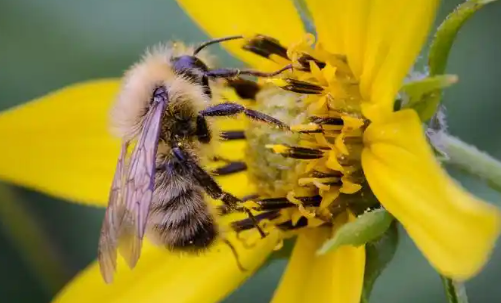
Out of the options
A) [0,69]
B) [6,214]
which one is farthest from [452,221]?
[0,69]

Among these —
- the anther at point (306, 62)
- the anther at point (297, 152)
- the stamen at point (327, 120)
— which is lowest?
the anther at point (297, 152)

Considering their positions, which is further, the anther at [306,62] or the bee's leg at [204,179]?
the anther at [306,62]

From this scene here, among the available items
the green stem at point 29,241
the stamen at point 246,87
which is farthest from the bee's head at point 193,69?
the green stem at point 29,241

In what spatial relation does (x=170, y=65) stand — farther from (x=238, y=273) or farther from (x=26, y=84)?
(x=26, y=84)

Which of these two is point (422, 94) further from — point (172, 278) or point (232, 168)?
point (172, 278)

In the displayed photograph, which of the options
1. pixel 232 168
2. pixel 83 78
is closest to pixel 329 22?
pixel 232 168

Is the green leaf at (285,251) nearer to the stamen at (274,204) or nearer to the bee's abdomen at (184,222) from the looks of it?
the stamen at (274,204)
